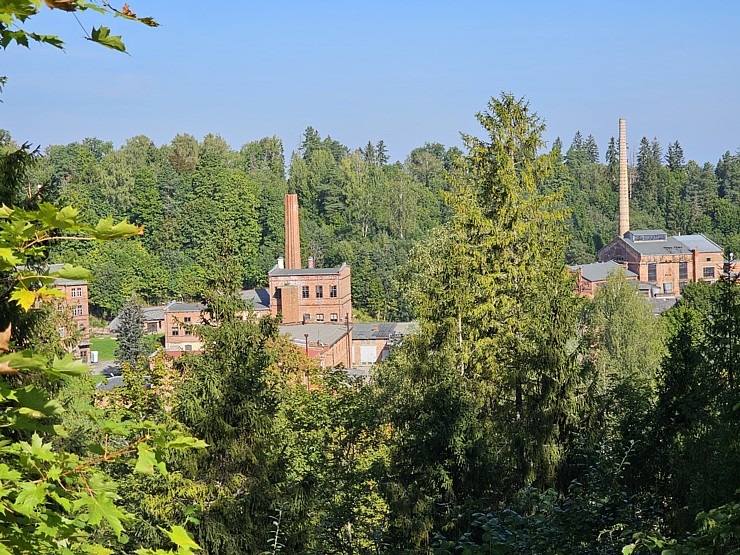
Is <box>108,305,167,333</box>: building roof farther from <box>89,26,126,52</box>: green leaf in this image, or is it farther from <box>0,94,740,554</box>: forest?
<box>89,26,126,52</box>: green leaf

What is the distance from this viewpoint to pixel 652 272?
7056 centimetres

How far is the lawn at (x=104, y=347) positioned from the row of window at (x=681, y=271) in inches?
1548

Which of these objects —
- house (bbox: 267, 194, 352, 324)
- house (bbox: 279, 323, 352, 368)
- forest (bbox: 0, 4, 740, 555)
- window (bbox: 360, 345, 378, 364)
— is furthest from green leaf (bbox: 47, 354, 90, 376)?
house (bbox: 267, 194, 352, 324)

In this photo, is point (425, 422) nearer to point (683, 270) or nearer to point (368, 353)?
point (368, 353)

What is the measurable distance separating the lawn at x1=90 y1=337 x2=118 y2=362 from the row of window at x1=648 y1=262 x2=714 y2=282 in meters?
39.3

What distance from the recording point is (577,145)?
134 m

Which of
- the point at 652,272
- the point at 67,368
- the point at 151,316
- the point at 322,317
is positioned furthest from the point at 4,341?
the point at 652,272

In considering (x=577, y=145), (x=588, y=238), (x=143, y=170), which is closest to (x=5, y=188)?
(x=143, y=170)

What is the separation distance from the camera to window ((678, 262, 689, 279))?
70562 mm

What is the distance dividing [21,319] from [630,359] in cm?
3320

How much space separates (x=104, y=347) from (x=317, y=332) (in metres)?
15.8

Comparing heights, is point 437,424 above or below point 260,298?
below

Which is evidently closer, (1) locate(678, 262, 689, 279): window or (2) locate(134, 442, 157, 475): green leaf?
(2) locate(134, 442, 157, 475): green leaf

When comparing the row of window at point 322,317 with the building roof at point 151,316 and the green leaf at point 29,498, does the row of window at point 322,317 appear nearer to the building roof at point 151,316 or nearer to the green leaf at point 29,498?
the building roof at point 151,316
